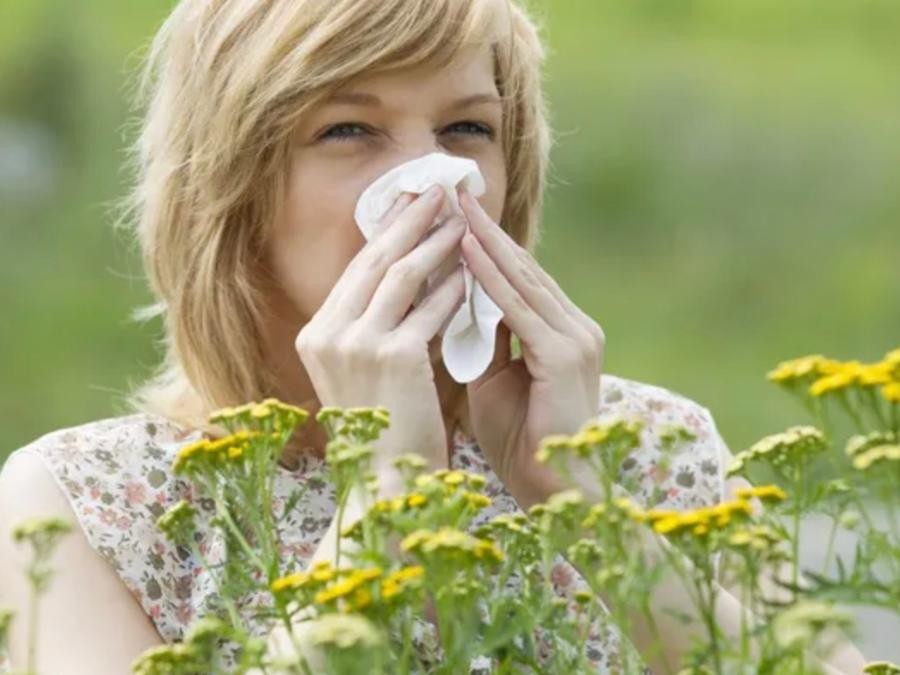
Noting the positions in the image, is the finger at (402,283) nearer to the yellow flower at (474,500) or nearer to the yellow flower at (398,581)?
the yellow flower at (474,500)

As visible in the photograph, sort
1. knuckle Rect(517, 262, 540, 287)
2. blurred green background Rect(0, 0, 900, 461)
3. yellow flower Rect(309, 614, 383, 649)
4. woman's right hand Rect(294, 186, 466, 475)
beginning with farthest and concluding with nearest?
blurred green background Rect(0, 0, 900, 461) < knuckle Rect(517, 262, 540, 287) < woman's right hand Rect(294, 186, 466, 475) < yellow flower Rect(309, 614, 383, 649)

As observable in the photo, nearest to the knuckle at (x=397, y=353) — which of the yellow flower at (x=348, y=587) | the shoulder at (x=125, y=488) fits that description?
the shoulder at (x=125, y=488)

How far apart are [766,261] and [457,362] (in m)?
6.09

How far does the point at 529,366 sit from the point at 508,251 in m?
0.13

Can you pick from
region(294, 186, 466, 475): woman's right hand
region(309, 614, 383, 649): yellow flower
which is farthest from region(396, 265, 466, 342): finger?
region(309, 614, 383, 649): yellow flower

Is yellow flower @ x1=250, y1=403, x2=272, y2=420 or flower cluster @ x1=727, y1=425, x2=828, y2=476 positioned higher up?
yellow flower @ x1=250, y1=403, x2=272, y2=420

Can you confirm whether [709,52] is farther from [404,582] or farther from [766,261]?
[404,582]

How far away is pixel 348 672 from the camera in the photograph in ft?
3.56

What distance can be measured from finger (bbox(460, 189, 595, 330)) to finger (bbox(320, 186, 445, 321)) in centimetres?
4

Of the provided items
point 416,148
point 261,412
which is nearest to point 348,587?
point 261,412

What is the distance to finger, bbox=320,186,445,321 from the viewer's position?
2.21m

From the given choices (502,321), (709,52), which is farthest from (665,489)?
(709,52)

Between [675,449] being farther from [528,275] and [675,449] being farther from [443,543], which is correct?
[443,543]

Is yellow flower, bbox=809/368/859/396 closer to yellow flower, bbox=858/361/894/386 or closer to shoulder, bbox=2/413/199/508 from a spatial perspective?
yellow flower, bbox=858/361/894/386
